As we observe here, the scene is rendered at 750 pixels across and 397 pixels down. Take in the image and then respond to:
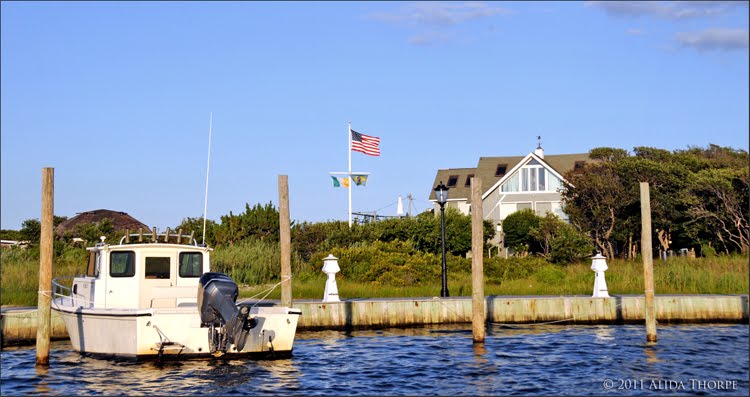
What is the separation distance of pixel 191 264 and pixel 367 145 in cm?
3105

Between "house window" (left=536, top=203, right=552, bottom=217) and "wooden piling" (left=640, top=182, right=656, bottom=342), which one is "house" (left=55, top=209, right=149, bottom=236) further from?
"wooden piling" (left=640, top=182, right=656, bottom=342)

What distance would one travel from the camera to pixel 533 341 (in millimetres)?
23625

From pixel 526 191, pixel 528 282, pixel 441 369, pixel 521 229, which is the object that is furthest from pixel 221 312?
pixel 526 191

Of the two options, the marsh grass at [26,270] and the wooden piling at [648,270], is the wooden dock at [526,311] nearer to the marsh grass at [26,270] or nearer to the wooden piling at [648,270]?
the marsh grass at [26,270]

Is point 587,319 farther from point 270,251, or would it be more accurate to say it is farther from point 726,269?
point 270,251

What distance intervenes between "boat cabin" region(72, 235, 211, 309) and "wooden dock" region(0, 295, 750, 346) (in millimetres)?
4256

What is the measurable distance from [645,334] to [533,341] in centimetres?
309

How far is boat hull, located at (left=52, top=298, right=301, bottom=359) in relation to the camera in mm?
19844

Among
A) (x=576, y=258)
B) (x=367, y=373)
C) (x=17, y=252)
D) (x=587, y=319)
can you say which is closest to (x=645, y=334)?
(x=587, y=319)

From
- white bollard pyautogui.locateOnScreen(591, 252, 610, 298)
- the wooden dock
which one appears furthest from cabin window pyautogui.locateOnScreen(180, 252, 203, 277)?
white bollard pyautogui.locateOnScreen(591, 252, 610, 298)

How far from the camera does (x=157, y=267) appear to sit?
22750mm

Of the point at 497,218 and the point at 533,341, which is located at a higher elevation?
the point at 497,218

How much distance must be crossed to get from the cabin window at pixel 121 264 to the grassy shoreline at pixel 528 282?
22.5ft

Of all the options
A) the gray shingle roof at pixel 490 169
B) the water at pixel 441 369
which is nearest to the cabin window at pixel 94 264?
the water at pixel 441 369
